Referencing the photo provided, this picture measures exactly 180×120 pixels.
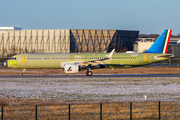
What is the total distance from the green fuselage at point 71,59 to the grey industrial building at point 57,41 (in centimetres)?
7588

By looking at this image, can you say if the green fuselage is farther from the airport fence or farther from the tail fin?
the airport fence

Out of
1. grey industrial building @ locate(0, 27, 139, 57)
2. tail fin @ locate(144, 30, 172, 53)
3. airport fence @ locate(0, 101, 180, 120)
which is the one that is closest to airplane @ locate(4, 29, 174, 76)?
tail fin @ locate(144, 30, 172, 53)

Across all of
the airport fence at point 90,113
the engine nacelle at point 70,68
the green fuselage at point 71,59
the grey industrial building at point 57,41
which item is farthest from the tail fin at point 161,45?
the grey industrial building at point 57,41

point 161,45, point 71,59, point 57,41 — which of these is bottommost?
point 71,59

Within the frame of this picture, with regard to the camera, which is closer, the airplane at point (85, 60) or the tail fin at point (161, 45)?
the airplane at point (85, 60)

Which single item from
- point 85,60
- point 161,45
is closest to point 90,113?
point 85,60

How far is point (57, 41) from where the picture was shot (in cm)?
11925

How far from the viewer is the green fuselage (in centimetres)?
4234

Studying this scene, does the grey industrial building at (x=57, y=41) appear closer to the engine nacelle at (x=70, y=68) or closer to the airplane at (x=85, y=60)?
the airplane at (x=85, y=60)

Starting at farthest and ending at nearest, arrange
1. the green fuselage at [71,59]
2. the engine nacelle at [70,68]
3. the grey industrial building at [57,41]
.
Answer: the grey industrial building at [57,41] → the green fuselage at [71,59] → the engine nacelle at [70,68]

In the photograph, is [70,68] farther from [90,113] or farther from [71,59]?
[90,113]

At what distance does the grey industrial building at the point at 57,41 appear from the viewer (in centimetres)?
11925

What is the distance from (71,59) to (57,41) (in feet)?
257

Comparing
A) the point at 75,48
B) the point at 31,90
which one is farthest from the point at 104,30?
the point at 31,90
